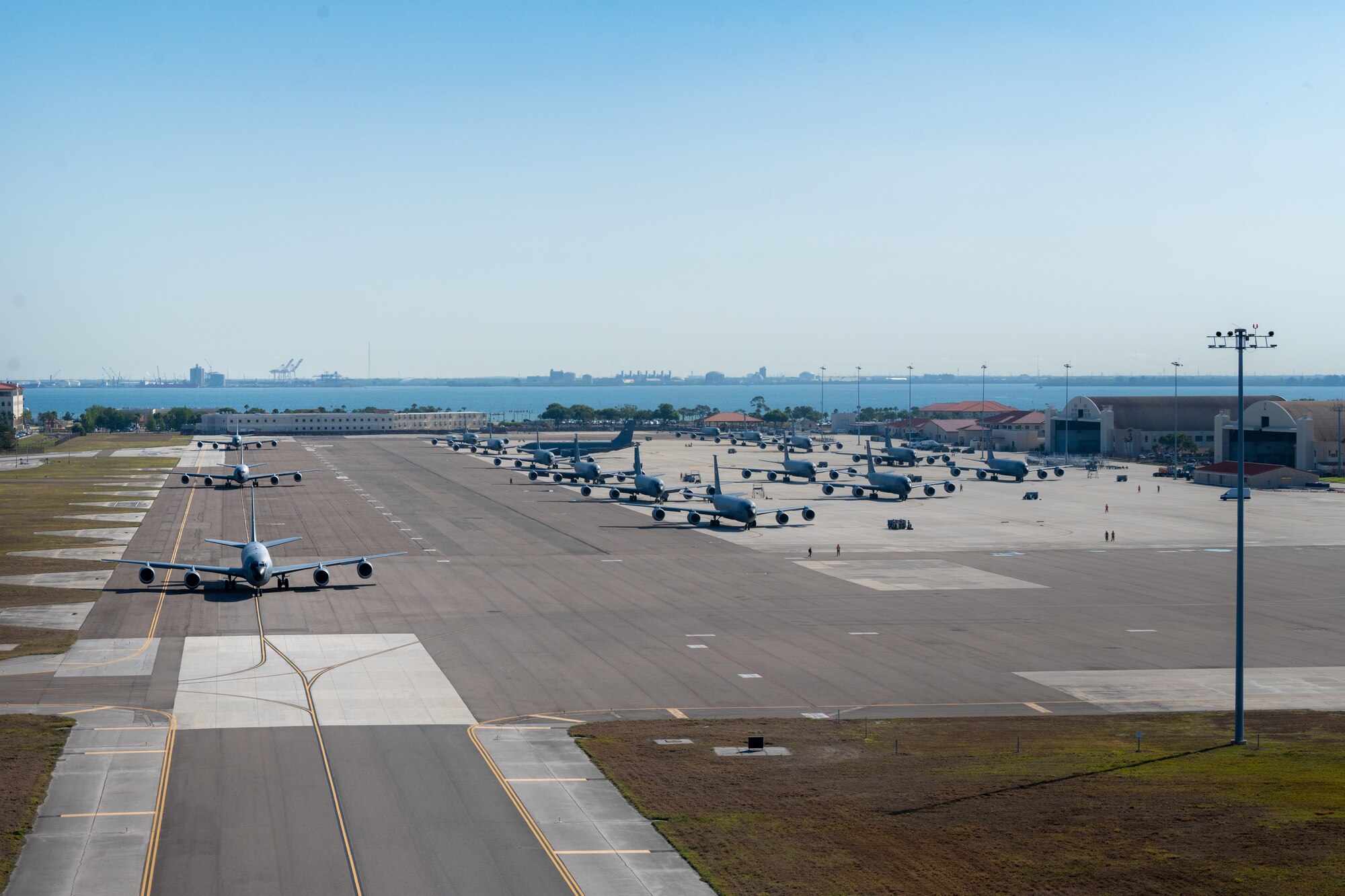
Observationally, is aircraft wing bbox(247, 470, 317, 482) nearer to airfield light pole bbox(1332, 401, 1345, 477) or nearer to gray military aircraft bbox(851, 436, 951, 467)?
gray military aircraft bbox(851, 436, 951, 467)

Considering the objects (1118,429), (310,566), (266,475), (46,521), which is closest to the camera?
(310,566)

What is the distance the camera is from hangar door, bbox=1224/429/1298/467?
158 meters

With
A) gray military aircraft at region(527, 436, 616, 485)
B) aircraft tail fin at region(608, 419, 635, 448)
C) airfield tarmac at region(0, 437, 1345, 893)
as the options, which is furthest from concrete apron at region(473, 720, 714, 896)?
aircraft tail fin at region(608, 419, 635, 448)

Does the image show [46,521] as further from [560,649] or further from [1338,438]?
[1338,438]

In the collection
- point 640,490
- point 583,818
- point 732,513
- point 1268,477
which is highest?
point 640,490

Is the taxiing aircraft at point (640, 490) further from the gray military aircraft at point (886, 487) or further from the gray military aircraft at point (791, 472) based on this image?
the gray military aircraft at point (886, 487)

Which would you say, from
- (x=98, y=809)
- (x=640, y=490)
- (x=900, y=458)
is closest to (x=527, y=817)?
(x=98, y=809)

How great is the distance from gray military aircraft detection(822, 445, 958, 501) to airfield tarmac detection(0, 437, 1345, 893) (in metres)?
22.2

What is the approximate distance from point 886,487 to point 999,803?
93.2m

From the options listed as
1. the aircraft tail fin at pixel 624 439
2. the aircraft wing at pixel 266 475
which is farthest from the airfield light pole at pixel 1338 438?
the aircraft wing at pixel 266 475

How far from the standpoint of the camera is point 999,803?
33.0 m

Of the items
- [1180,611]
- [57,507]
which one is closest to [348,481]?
[57,507]

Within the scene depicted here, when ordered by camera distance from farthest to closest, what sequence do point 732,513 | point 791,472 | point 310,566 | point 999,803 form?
point 791,472 < point 732,513 < point 310,566 < point 999,803

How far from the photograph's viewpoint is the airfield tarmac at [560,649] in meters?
31.8
